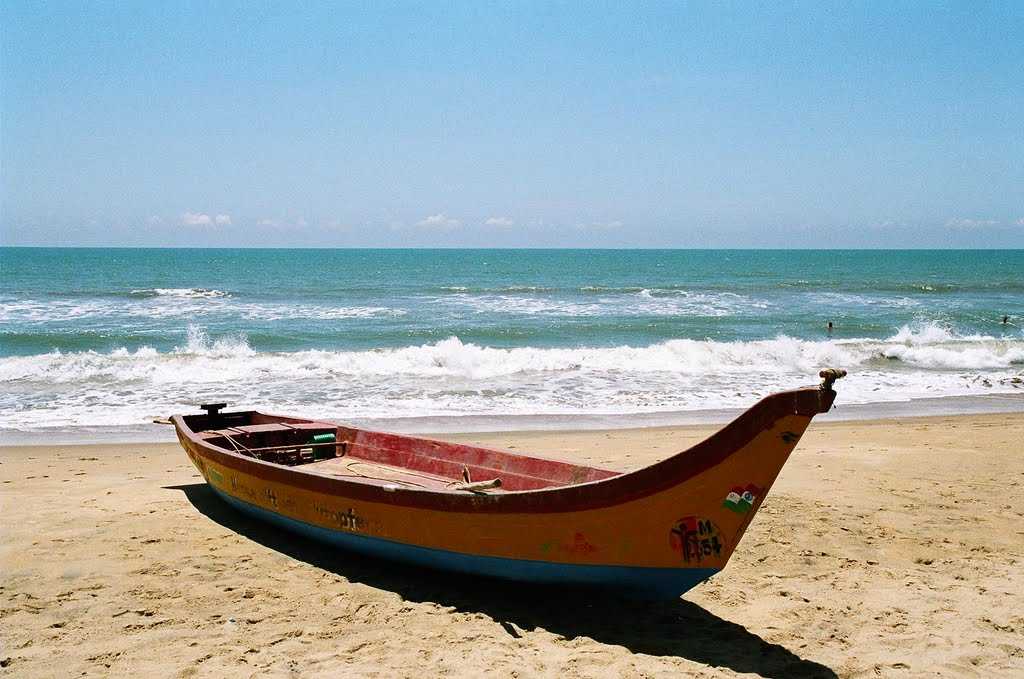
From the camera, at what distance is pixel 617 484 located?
4.97 meters

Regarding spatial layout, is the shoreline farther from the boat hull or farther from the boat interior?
the boat hull

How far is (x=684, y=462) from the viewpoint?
15.7ft

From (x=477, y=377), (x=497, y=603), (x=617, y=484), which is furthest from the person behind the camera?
(x=477, y=377)

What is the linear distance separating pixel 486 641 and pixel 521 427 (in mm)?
7708

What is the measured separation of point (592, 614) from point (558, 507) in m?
0.91

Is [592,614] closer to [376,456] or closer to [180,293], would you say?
[376,456]

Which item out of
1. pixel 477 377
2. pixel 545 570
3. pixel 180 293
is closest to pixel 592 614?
pixel 545 570

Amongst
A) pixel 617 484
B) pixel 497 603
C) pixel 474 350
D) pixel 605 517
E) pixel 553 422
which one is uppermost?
pixel 617 484

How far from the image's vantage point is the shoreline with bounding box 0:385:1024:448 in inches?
471

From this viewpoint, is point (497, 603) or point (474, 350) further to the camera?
point (474, 350)

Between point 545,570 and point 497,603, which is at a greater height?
point 545,570

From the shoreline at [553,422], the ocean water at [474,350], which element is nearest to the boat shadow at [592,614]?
the shoreline at [553,422]

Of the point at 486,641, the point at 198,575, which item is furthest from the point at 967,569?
the point at 198,575

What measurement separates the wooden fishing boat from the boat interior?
2cm
